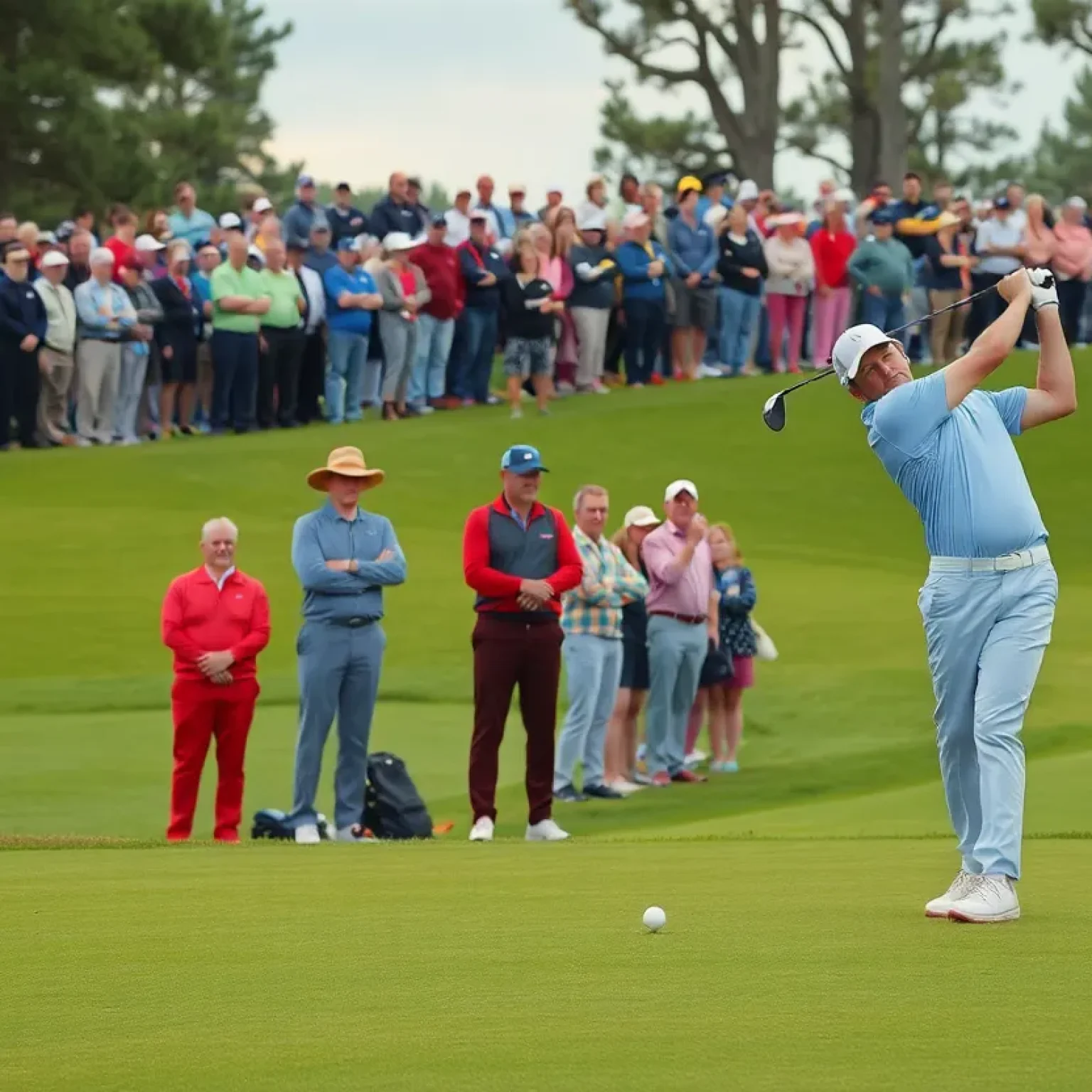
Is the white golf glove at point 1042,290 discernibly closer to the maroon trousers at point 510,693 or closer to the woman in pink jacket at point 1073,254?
the maroon trousers at point 510,693

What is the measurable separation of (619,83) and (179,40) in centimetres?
1413

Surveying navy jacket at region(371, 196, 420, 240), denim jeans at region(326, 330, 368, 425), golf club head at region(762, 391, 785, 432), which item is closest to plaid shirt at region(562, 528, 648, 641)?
golf club head at region(762, 391, 785, 432)

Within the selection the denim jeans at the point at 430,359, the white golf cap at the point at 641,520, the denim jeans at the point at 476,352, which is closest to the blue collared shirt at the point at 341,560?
the white golf cap at the point at 641,520

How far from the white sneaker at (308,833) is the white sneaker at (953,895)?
6364 mm

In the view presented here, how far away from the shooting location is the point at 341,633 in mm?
13938

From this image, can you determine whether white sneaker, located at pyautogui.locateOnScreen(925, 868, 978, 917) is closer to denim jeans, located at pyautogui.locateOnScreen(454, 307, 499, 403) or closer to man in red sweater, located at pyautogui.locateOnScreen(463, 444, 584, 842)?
man in red sweater, located at pyautogui.locateOnScreen(463, 444, 584, 842)

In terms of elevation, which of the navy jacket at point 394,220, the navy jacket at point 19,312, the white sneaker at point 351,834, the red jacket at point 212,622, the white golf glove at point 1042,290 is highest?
the navy jacket at point 394,220

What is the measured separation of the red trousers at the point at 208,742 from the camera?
45.2 ft

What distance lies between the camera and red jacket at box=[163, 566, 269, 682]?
13.9 metres

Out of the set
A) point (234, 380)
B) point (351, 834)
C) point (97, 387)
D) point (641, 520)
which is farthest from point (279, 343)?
point (351, 834)

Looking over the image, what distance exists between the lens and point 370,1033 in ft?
18.4

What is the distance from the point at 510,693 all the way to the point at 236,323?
11898mm

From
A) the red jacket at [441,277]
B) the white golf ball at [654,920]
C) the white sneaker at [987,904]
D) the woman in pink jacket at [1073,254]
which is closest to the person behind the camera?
the white golf ball at [654,920]

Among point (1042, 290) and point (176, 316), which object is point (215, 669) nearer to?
point (1042, 290)
